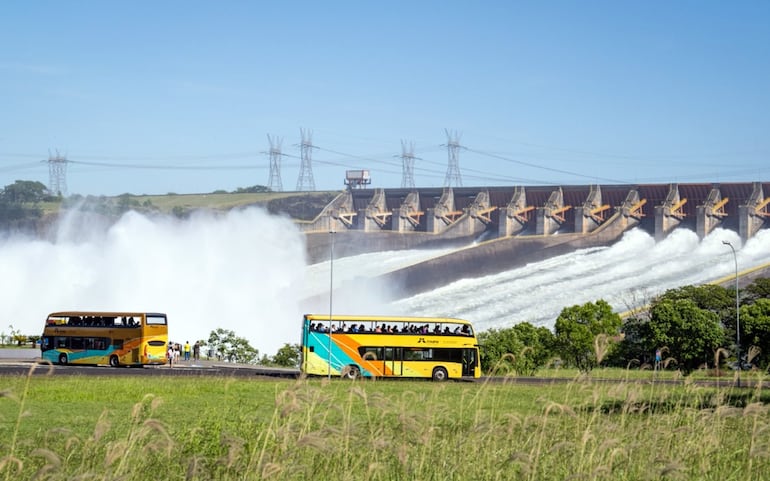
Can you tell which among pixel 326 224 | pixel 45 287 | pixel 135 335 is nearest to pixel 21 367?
pixel 135 335

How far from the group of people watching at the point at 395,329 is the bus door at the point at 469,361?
75 centimetres

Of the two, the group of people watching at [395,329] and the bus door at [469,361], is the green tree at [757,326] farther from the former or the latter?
the group of people watching at [395,329]

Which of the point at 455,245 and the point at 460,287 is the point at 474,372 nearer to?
the point at 460,287

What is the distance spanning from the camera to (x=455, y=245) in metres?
98.3

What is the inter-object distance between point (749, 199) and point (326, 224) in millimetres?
43776

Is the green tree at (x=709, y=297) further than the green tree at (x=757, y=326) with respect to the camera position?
Yes

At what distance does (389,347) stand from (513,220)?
5946 cm

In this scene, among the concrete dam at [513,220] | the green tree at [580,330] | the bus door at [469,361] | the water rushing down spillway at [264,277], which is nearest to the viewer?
the bus door at [469,361]

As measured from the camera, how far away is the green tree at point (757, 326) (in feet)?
159

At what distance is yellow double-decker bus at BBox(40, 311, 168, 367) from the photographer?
43.8 metres

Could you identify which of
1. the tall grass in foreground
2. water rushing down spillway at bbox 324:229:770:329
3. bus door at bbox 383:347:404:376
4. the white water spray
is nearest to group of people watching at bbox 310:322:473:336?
bus door at bbox 383:347:404:376

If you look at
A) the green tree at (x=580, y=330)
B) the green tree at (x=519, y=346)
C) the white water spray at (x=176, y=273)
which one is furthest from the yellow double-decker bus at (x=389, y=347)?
the white water spray at (x=176, y=273)

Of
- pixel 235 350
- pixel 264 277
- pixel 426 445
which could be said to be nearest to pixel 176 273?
pixel 264 277

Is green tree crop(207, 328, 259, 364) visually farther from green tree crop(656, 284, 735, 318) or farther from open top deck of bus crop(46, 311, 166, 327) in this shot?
green tree crop(656, 284, 735, 318)
